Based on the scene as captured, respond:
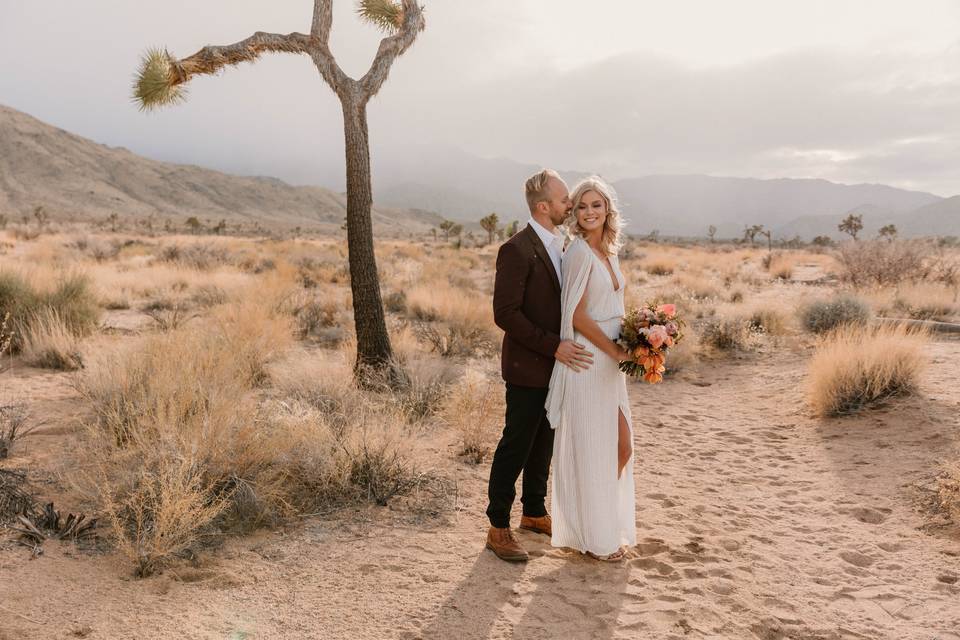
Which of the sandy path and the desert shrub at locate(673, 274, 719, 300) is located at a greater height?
the desert shrub at locate(673, 274, 719, 300)

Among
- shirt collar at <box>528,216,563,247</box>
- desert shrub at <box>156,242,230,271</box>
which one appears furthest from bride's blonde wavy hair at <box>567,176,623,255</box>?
desert shrub at <box>156,242,230,271</box>

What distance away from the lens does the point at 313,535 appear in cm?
402

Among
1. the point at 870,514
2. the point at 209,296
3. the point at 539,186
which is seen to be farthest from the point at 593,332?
the point at 209,296

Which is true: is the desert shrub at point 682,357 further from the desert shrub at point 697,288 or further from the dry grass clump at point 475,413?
the desert shrub at point 697,288

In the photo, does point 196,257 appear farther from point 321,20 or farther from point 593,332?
point 593,332

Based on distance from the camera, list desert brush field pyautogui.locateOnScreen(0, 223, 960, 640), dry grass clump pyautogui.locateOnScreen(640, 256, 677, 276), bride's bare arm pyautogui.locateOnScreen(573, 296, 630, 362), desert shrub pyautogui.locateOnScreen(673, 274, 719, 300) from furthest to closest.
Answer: dry grass clump pyautogui.locateOnScreen(640, 256, 677, 276) < desert shrub pyautogui.locateOnScreen(673, 274, 719, 300) < bride's bare arm pyautogui.locateOnScreen(573, 296, 630, 362) < desert brush field pyautogui.locateOnScreen(0, 223, 960, 640)

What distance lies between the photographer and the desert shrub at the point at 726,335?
10.4 m

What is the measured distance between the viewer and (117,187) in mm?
101875

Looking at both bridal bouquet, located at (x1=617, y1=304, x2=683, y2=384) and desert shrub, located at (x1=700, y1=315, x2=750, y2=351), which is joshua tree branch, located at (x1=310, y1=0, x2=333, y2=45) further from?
desert shrub, located at (x1=700, y1=315, x2=750, y2=351)

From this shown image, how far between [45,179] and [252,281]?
97095 mm

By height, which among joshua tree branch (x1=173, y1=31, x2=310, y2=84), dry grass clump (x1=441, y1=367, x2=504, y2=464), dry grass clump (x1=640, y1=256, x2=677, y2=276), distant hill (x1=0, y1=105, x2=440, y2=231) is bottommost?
dry grass clump (x1=441, y1=367, x2=504, y2=464)

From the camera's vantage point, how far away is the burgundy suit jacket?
352 centimetres

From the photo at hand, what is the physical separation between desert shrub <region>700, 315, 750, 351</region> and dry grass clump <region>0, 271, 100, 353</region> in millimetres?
9839

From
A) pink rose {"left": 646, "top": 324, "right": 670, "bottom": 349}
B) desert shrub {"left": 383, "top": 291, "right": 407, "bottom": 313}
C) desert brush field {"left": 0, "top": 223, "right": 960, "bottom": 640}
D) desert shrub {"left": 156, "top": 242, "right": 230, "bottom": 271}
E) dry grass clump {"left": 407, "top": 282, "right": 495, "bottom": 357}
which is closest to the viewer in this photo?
desert brush field {"left": 0, "top": 223, "right": 960, "bottom": 640}
